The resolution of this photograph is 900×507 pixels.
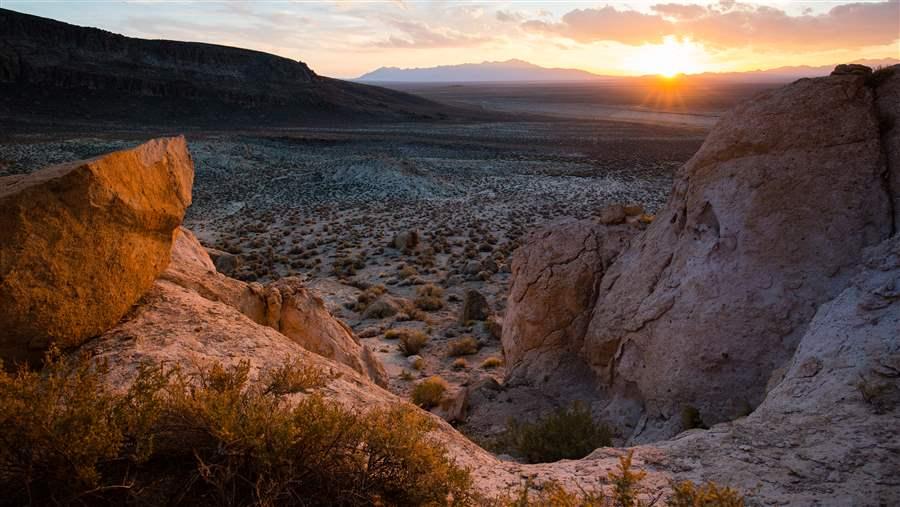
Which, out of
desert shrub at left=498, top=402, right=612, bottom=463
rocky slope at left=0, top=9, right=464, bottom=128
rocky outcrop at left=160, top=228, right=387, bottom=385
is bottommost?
desert shrub at left=498, top=402, right=612, bottom=463

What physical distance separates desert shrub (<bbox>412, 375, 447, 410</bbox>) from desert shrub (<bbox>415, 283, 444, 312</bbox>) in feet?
16.3

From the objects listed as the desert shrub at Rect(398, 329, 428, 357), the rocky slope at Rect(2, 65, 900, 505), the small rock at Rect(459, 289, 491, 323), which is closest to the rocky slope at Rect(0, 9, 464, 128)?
the small rock at Rect(459, 289, 491, 323)

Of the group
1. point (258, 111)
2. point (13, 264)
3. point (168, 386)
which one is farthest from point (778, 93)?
point (258, 111)

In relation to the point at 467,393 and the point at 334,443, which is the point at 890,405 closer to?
the point at 334,443

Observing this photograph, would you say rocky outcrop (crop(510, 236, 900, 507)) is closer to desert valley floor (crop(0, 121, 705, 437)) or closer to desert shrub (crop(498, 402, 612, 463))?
desert shrub (crop(498, 402, 612, 463))

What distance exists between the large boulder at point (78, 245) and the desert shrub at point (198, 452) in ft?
2.67

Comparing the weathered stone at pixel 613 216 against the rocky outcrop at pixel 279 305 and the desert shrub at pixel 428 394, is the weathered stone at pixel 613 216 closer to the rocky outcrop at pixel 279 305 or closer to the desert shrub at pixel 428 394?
the desert shrub at pixel 428 394

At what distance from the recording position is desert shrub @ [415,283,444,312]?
562 inches

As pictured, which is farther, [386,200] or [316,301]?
[386,200]

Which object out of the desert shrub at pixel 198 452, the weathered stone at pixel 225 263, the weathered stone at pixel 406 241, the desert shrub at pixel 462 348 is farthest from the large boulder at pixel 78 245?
the weathered stone at pixel 406 241

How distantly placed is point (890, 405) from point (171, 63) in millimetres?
81707

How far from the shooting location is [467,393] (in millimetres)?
8297

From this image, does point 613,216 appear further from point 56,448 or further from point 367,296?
point 56,448

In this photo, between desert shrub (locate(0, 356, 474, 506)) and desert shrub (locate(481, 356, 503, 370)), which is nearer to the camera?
desert shrub (locate(0, 356, 474, 506))
